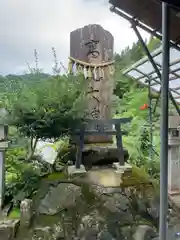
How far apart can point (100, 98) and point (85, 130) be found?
441mm

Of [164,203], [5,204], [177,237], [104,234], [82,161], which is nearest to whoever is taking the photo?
[164,203]

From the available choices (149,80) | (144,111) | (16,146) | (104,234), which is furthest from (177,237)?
(144,111)

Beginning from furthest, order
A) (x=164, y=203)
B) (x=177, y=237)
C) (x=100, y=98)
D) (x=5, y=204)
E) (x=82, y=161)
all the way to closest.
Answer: (x=100, y=98)
(x=82, y=161)
(x=5, y=204)
(x=177, y=237)
(x=164, y=203)

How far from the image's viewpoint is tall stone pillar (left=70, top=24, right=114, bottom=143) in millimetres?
2357

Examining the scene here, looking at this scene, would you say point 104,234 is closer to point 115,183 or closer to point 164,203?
point 115,183

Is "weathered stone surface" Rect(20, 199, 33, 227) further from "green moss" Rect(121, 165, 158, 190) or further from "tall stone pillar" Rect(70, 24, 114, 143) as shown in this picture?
"tall stone pillar" Rect(70, 24, 114, 143)

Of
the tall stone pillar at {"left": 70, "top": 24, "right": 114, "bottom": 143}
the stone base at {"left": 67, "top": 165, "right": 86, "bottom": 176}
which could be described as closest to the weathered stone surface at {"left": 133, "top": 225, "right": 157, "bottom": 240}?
the stone base at {"left": 67, "top": 165, "right": 86, "bottom": 176}

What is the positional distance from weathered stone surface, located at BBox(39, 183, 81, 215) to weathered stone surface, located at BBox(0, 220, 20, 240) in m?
0.18

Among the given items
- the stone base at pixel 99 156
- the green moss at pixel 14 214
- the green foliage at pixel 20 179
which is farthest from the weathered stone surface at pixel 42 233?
the stone base at pixel 99 156

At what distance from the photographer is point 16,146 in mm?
2139

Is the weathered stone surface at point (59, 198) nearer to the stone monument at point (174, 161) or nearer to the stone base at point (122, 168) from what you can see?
the stone base at point (122, 168)

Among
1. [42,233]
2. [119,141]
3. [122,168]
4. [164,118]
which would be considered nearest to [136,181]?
[122,168]

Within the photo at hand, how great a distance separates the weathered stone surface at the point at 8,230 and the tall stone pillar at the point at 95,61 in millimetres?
1040

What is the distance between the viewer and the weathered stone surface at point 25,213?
1660 millimetres
